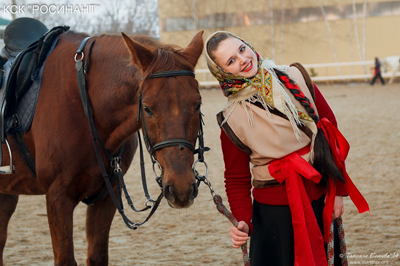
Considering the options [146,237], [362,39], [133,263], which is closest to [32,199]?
[146,237]

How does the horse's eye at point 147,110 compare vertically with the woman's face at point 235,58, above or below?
below

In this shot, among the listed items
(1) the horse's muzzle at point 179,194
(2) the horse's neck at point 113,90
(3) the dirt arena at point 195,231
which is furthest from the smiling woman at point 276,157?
(3) the dirt arena at point 195,231

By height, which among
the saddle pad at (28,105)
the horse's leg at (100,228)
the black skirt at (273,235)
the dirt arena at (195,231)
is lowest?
the dirt arena at (195,231)

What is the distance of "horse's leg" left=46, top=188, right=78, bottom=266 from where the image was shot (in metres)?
2.72

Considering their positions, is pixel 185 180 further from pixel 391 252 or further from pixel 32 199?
pixel 32 199

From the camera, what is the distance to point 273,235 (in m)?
2.46

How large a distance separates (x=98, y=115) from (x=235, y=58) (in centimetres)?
91

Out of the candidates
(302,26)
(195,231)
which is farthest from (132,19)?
(195,231)

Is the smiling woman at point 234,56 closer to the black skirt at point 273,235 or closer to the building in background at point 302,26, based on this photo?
the black skirt at point 273,235

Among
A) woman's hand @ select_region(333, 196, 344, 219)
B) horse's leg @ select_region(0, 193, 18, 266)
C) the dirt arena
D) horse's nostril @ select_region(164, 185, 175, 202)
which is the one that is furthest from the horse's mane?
the dirt arena

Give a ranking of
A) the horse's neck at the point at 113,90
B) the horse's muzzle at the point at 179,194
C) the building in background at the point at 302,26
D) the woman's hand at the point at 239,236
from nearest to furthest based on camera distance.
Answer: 1. the horse's muzzle at the point at 179,194
2. the woman's hand at the point at 239,236
3. the horse's neck at the point at 113,90
4. the building in background at the point at 302,26

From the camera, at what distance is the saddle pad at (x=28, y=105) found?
290cm

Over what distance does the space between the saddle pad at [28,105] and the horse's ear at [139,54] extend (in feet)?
2.50

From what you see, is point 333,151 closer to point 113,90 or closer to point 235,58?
point 235,58
